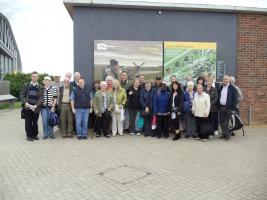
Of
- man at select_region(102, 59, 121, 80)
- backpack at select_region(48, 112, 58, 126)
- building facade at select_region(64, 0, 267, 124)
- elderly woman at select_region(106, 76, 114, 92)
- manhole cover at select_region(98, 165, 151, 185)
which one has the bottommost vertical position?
manhole cover at select_region(98, 165, 151, 185)

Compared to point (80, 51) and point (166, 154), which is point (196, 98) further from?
point (80, 51)

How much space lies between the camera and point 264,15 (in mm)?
12109

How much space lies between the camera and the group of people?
9633mm

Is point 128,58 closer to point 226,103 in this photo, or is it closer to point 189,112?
point 189,112

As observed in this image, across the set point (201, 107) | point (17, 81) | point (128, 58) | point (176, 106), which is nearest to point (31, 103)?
point (128, 58)

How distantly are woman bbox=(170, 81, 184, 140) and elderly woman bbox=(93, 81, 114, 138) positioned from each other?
1.69 meters

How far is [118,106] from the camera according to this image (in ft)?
33.3

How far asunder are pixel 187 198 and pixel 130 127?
5343 millimetres

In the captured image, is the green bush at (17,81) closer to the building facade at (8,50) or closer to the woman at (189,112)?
the woman at (189,112)

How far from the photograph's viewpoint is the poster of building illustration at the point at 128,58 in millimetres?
11078

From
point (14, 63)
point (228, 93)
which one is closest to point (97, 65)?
point (228, 93)

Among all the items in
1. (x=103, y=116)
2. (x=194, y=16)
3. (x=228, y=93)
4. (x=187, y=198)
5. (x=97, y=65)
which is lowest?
(x=187, y=198)

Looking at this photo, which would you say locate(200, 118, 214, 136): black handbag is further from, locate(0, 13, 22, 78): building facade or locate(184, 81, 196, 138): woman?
locate(0, 13, 22, 78): building facade

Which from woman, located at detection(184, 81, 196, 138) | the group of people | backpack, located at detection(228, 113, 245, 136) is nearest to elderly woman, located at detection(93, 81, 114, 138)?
the group of people
